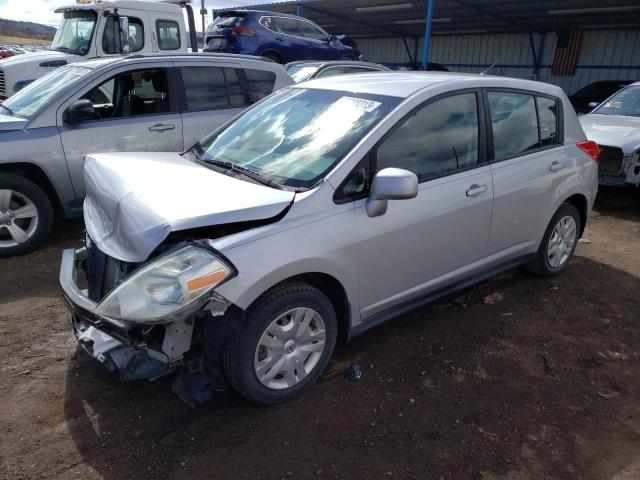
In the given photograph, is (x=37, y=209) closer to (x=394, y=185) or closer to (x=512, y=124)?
(x=394, y=185)

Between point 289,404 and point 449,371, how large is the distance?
106 cm

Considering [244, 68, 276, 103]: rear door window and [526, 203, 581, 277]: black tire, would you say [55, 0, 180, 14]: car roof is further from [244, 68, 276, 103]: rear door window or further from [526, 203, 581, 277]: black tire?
[526, 203, 581, 277]: black tire

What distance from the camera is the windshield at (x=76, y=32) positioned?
9.38 meters

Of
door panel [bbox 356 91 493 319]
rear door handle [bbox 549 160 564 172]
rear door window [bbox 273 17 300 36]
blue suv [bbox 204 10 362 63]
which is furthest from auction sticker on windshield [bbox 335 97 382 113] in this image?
rear door window [bbox 273 17 300 36]

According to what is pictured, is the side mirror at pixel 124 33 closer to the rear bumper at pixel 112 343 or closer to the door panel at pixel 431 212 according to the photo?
the rear bumper at pixel 112 343

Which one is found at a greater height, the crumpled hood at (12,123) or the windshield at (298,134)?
the windshield at (298,134)

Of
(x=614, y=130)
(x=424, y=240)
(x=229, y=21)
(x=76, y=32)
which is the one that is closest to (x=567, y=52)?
(x=229, y=21)

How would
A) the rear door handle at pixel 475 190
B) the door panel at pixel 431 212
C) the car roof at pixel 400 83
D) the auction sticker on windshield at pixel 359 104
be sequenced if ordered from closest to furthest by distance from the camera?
the door panel at pixel 431 212, the auction sticker on windshield at pixel 359 104, the car roof at pixel 400 83, the rear door handle at pixel 475 190

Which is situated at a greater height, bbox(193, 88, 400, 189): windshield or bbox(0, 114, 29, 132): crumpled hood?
bbox(193, 88, 400, 189): windshield

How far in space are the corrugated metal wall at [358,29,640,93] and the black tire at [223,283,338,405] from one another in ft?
60.1

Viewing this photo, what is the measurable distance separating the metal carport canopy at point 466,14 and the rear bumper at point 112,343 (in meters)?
13.3

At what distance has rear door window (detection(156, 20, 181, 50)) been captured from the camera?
1012 cm

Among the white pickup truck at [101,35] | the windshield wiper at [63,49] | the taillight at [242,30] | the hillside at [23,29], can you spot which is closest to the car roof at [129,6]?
the white pickup truck at [101,35]

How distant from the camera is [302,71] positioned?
8.76m
